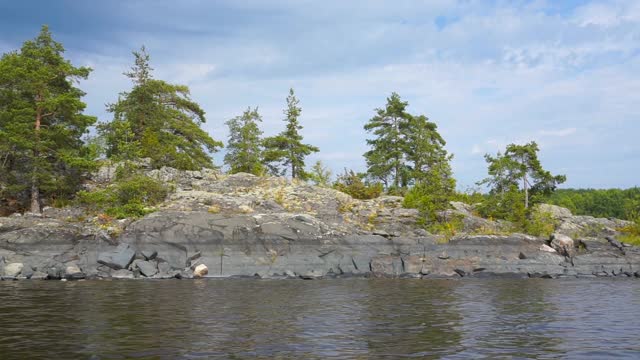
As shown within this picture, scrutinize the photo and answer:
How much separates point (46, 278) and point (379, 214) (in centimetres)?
2758

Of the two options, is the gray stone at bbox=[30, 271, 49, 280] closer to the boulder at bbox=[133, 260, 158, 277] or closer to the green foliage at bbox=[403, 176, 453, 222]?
the boulder at bbox=[133, 260, 158, 277]

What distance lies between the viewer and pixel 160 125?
58.6 meters

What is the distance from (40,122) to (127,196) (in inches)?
433

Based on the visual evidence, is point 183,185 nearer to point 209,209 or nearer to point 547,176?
point 209,209

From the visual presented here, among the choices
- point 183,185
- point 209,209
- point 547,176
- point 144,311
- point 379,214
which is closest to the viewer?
point 144,311

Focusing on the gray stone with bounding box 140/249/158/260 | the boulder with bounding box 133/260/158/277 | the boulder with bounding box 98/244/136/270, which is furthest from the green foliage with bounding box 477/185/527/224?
the boulder with bounding box 98/244/136/270

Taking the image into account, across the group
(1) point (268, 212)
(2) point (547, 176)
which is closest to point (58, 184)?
(1) point (268, 212)

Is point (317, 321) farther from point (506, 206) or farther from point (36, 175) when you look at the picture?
point (506, 206)

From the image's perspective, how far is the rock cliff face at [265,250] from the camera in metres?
35.8

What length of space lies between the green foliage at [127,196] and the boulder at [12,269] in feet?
28.6

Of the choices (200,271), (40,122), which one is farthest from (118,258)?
(40,122)

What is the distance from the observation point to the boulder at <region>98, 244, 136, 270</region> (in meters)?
35.1

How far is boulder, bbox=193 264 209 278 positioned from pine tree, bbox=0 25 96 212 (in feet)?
55.3

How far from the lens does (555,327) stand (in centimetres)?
1659
